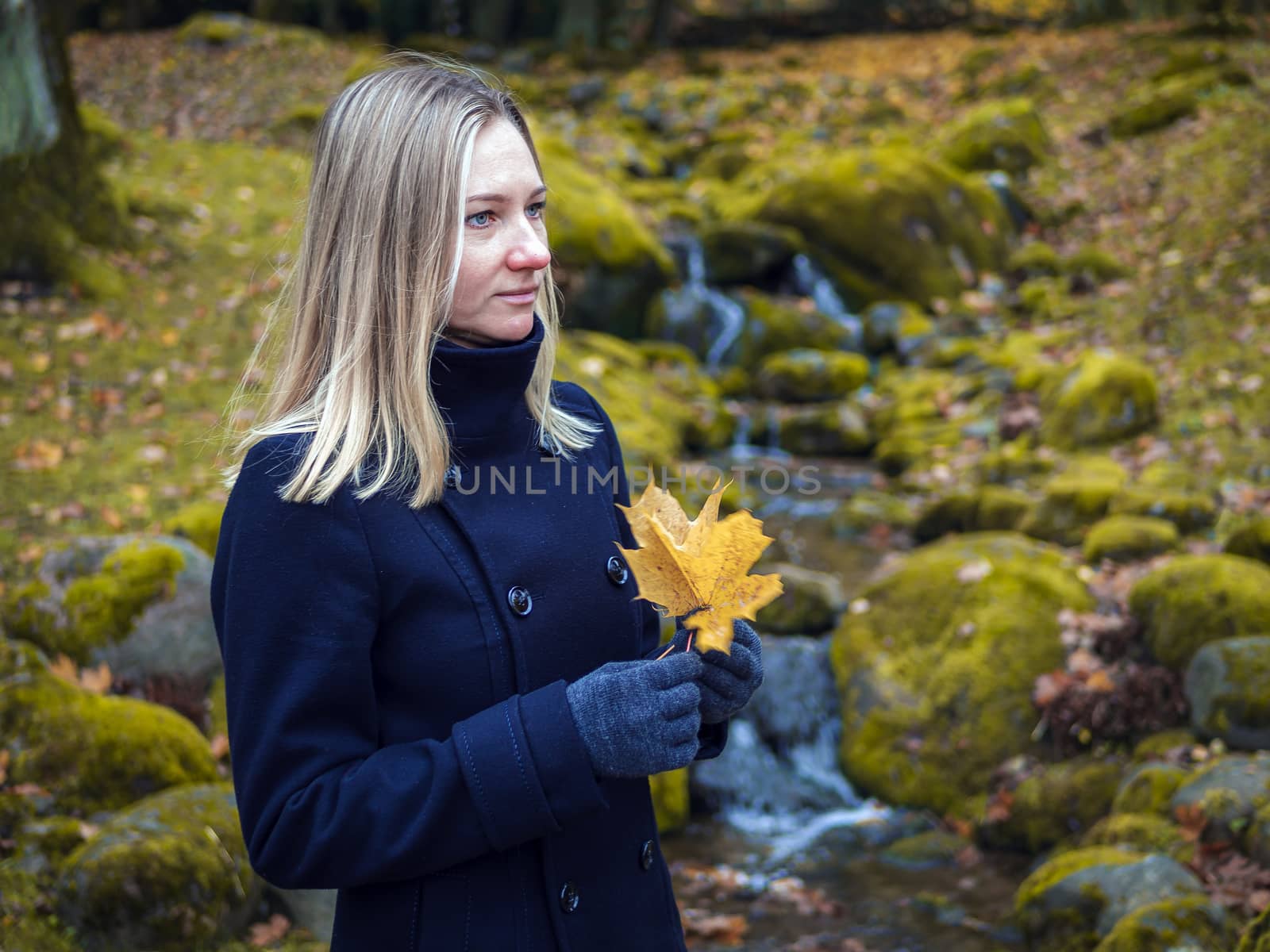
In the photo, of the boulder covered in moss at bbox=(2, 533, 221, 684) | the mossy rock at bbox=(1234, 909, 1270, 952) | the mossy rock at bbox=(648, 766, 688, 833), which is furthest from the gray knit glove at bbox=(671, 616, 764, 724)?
the boulder covered in moss at bbox=(2, 533, 221, 684)

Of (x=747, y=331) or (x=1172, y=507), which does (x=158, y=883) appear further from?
(x=747, y=331)

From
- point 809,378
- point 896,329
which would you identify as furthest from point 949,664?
point 896,329

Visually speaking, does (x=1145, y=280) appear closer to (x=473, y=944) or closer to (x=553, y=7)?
(x=473, y=944)

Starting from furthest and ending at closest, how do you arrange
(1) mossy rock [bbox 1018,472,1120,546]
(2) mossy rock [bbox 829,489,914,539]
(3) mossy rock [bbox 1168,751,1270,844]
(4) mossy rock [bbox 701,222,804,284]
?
(4) mossy rock [bbox 701,222,804,284], (2) mossy rock [bbox 829,489,914,539], (1) mossy rock [bbox 1018,472,1120,546], (3) mossy rock [bbox 1168,751,1270,844]

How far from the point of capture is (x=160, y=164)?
41.0 feet

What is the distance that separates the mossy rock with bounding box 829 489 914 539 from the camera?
8484mm

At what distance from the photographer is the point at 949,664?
6.15m

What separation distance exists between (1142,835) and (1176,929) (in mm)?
843

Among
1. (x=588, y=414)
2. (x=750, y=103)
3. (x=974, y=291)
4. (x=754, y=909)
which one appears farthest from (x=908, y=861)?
(x=750, y=103)

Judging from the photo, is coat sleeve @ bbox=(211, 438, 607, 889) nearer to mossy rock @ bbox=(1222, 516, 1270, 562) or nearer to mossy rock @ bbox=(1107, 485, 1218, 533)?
mossy rock @ bbox=(1222, 516, 1270, 562)

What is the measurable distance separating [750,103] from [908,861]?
15816 mm

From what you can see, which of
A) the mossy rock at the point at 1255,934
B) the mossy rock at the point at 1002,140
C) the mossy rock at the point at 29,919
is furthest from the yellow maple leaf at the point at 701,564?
the mossy rock at the point at 1002,140

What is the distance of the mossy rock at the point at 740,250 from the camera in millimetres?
13016

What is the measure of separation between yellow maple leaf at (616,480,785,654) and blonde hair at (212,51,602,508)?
0.38m
